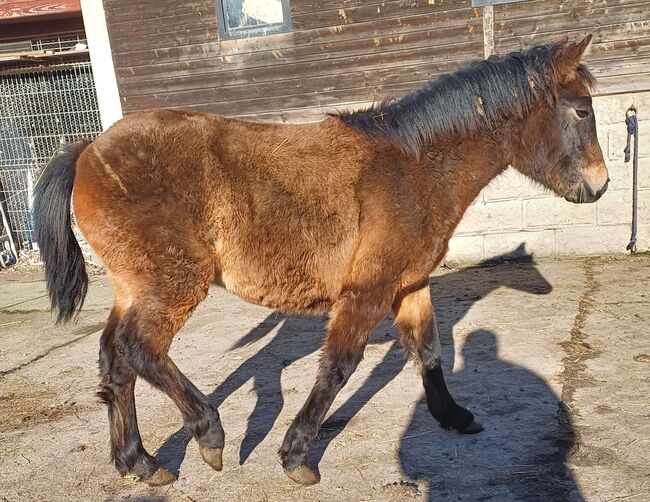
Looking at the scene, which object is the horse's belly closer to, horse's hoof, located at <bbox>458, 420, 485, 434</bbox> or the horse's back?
the horse's back

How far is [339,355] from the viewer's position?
3566mm

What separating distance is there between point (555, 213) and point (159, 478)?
19.2ft

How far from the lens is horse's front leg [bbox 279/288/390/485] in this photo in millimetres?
3535

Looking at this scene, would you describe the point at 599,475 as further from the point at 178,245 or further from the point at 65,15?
the point at 65,15

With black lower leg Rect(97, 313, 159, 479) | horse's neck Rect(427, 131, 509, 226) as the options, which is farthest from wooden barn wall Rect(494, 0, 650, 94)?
black lower leg Rect(97, 313, 159, 479)

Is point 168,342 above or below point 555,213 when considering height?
above

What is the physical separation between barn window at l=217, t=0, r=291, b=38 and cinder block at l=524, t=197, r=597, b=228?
12.5ft

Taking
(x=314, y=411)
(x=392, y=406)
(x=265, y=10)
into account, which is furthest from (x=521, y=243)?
(x=314, y=411)

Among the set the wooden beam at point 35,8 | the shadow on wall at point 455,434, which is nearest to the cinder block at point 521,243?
the shadow on wall at point 455,434

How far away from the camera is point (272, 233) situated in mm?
3566

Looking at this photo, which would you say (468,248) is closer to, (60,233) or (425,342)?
(425,342)

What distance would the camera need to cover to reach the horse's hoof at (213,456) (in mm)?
3592

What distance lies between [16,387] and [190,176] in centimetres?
304

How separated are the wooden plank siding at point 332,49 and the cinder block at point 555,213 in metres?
1.37
